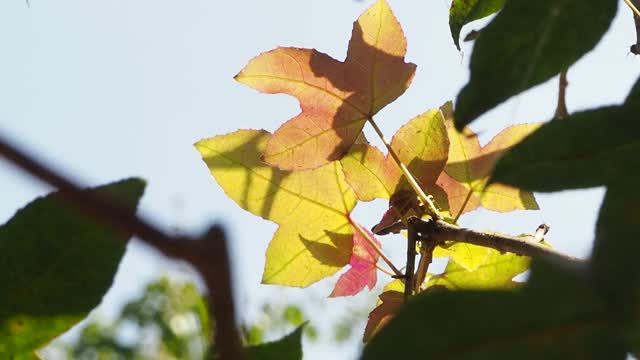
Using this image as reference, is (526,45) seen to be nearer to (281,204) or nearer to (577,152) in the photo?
(577,152)

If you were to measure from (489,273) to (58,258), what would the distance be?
40 centimetres

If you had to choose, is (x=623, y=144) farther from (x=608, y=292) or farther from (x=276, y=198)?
(x=276, y=198)

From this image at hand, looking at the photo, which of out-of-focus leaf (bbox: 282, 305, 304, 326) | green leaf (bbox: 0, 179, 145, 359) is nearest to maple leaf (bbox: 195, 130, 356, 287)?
green leaf (bbox: 0, 179, 145, 359)

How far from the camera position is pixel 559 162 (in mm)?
412

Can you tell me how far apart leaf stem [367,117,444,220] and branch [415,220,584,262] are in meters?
0.01

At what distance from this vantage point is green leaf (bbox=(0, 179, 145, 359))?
1.27ft

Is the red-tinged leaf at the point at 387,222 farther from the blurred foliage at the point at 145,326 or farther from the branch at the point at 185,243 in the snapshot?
the blurred foliage at the point at 145,326

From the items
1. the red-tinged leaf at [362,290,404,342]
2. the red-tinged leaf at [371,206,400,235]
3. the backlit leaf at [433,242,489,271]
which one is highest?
the red-tinged leaf at [371,206,400,235]

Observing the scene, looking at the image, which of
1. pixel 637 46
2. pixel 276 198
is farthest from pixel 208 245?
pixel 637 46

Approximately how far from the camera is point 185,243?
150 mm

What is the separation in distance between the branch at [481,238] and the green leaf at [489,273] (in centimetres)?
6

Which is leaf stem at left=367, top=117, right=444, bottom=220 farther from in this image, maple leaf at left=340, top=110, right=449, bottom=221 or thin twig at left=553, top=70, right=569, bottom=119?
thin twig at left=553, top=70, right=569, bottom=119

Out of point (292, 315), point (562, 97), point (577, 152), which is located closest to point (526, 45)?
point (577, 152)

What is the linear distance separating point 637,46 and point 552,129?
40 centimetres
